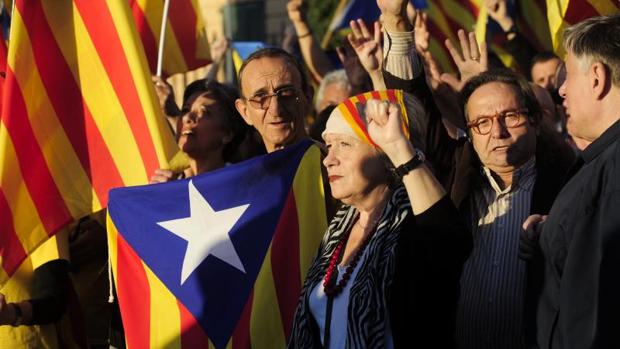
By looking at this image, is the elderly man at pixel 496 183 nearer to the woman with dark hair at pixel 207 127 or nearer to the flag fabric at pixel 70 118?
the woman with dark hair at pixel 207 127

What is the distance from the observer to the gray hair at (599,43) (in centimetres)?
313

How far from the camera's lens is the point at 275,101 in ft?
16.1

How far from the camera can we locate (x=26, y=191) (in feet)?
16.9

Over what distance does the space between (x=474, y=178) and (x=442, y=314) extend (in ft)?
2.81

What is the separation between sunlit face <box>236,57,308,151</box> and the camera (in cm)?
492

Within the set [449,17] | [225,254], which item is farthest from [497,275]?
[449,17]

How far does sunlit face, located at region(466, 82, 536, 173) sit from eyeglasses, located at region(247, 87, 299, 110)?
1007 millimetres

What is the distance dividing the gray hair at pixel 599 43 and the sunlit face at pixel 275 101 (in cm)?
A: 187

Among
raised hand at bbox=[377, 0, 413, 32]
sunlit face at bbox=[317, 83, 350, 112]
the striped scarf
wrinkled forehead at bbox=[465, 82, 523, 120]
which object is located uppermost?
raised hand at bbox=[377, 0, 413, 32]

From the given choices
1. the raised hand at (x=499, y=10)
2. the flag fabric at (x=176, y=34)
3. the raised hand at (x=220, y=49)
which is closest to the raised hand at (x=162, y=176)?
the flag fabric at (x=176, y=34)

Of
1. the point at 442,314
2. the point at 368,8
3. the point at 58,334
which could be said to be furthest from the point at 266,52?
the point at 368,8

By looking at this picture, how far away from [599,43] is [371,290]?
1.01 m

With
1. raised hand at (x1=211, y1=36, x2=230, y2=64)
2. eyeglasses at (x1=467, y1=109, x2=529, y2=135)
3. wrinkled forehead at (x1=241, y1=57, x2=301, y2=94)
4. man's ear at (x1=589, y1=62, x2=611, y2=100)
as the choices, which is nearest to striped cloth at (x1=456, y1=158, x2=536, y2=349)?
eyeglasses at (x1=467, y1=109, x2=529, y2=135)

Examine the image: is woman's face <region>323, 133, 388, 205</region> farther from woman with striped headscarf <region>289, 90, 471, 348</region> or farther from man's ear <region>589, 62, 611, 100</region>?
man's ear <region>589, 62, 611, 100</region>
